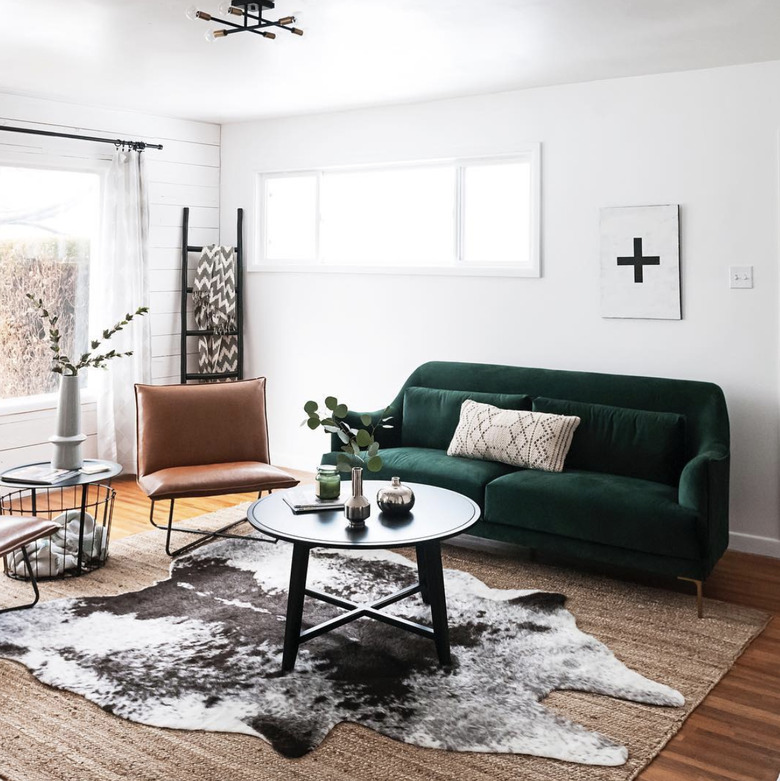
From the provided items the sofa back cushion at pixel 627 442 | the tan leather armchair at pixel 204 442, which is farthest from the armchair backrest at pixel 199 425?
the sofa back cushion at pixel 627 442

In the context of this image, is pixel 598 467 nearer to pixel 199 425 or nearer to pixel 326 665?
pixel 326 665

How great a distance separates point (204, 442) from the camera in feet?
15.4

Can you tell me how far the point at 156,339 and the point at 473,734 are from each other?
Answer: 4.34m

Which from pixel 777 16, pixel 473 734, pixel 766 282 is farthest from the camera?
pixel 766 282

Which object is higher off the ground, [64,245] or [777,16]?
[777,16]

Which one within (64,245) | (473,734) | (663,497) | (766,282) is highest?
(64,245)

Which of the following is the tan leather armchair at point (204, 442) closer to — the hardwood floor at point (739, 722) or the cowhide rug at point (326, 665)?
the cowhide rug at point (326, 665)

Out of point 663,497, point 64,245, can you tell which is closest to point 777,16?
point 663,497

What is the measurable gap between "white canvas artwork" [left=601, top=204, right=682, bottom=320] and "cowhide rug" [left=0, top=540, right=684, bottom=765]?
5.75 feet

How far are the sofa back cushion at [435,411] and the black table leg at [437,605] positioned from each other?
1.73 meters

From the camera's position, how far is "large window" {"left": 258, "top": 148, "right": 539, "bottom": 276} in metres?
5.27

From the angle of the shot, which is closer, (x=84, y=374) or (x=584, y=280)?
(x=584, y=280)

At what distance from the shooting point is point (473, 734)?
8.68 feet

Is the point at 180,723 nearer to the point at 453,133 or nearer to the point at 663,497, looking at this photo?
the point at 663,497
